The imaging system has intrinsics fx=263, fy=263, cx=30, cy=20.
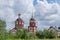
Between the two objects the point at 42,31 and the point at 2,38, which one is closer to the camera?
the point at 2,38

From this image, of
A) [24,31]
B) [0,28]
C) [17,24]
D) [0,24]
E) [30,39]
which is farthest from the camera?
[17,24]

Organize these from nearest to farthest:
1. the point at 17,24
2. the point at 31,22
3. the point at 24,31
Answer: the point at 24,31 < the point at 17,24 < the point at 31,22

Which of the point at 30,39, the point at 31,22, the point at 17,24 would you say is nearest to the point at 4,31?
the point at 30,39

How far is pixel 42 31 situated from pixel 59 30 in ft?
67.2

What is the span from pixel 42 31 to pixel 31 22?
14957 mm

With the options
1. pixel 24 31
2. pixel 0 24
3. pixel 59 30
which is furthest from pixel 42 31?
pixel 0 24

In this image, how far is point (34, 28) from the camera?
69.5m

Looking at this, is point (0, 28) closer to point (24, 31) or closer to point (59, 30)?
point (24, 31)

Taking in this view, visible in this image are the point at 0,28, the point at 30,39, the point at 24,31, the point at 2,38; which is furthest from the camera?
the point at 24,31

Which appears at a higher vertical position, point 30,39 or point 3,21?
point 3,21

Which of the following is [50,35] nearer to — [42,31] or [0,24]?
[42,31]

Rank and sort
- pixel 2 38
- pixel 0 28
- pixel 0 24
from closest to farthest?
pixel 2 38 < pixel 0 28 < pixel 0 24

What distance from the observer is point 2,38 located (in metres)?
25.4

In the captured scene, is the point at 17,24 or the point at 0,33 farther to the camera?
the point at 17,24
